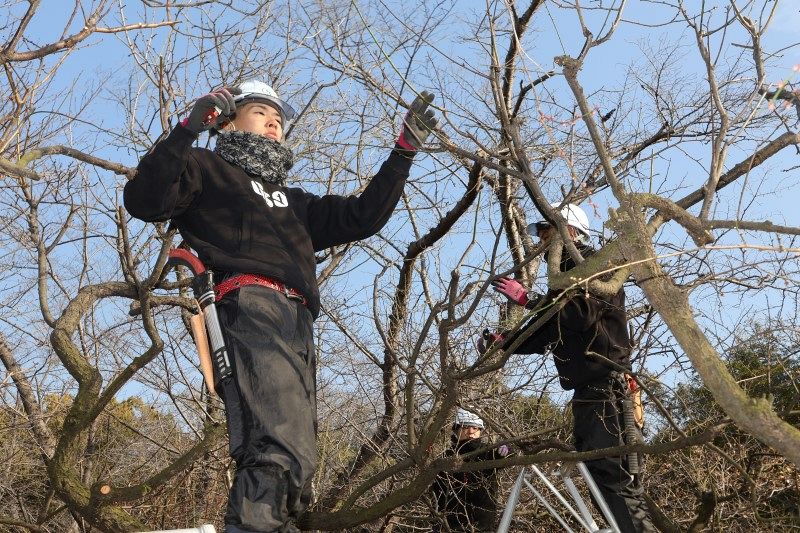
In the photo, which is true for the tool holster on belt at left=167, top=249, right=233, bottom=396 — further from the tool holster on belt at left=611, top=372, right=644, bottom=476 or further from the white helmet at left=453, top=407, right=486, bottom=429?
the white helmet at left=453, top=407, right=486, bottom=429

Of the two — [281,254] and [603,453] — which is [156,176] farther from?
[603,453]

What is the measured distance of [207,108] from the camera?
10.9 ft

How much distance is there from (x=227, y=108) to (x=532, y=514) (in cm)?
361

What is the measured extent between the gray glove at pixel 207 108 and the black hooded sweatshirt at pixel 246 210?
0.15ft

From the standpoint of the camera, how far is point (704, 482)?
518 centimetres

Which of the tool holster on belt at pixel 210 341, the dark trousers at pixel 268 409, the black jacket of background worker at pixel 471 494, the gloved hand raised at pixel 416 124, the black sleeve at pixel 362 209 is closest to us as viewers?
the dark trousers at pixel 268 409

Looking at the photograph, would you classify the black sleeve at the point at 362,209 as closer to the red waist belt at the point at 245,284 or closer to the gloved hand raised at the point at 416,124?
the gloved hand raised at the point at 416,124

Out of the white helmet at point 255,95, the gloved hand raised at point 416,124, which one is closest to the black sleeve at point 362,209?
the gloved hand raised at point 416,124

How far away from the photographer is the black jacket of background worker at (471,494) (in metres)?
5.27

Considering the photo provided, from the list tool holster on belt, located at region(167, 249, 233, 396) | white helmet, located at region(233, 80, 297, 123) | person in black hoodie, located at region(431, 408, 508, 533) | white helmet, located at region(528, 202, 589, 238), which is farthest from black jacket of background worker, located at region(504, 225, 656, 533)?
tool holster on belt, located at region(167, 249, 233, 396)

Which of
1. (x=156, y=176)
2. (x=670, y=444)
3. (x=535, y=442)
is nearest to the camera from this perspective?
(x=156, y=176)

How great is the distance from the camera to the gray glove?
329cm

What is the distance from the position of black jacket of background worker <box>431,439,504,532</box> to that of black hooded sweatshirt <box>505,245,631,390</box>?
0.91 metres

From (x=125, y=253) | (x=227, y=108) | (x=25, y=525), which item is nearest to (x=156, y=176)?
(x=227, y=108)
